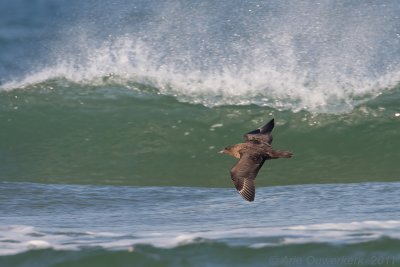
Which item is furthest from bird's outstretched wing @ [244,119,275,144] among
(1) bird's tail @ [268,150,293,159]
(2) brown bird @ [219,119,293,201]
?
(1) bird's tail @ [268,150,293,159]

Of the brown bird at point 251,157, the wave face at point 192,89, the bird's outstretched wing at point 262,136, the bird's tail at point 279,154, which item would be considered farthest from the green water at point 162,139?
the bird's tail at point 279,154

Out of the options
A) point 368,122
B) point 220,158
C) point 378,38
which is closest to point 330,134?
point 368,122

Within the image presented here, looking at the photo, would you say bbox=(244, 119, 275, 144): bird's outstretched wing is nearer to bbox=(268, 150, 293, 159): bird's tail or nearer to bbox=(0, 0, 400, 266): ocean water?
bbox=(268, 150, 293, 159): bird's tail

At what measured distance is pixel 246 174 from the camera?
1003cm

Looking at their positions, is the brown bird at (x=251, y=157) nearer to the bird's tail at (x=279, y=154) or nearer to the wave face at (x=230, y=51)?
the bird's tail at (x=279, y=154)

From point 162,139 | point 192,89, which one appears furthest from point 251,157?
point 192,89

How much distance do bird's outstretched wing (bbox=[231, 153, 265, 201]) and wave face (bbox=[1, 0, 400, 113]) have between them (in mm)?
5896

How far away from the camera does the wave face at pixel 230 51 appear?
654 inches

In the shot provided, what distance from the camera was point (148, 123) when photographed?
52.1 feet

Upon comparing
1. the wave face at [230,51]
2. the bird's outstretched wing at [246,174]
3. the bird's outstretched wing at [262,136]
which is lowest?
the bird's outstretched wing at [246,174]

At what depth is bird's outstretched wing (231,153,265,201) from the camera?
9.69 meters

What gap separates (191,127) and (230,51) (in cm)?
215

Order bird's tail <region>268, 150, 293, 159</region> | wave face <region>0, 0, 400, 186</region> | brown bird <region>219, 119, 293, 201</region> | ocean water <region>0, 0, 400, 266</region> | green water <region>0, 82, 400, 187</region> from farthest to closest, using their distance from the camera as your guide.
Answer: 1. wave face <region>0, 0, 400, 186</region>
2. green water <region>0, 82, 400, 187</region>
3. bird's tail <region>268, 150, 293, 159</region>
4. brown bird <region>219, 119, 293, 201</region>
5. ocean water <region>0, 0, 400, 266</region>

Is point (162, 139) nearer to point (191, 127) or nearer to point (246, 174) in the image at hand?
point (191, 127)
